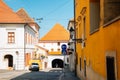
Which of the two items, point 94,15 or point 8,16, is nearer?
point 94,15

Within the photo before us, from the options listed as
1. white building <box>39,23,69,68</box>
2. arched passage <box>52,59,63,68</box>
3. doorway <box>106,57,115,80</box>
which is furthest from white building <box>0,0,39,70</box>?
doorway <box>106,57,115,80</box>

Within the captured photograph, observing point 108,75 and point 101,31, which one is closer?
point 108,75

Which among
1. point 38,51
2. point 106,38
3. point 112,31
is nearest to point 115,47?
point 112,31

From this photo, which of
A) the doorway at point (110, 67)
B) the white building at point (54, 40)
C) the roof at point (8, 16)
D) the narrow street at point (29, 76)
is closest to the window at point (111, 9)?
the doorway at point (110, 67)

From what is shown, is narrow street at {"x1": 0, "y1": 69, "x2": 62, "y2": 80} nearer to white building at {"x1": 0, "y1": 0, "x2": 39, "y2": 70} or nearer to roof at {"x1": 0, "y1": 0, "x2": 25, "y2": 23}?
white building at {"x1": 0, "y1": 0, "x2": 39, "y2": 70}

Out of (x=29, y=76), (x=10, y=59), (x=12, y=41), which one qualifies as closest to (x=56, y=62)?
(x=10, y=59)

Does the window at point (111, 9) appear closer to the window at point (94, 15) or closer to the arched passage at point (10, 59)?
the window at point (94, 15)

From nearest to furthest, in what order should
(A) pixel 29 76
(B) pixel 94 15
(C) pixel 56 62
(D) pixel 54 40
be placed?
1. (B) pixel 94 15
2. (A) pixel 29 76
3. (C) pixel 56 62
4. (D) pixel 54 40

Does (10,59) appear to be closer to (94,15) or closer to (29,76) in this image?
(29,76)

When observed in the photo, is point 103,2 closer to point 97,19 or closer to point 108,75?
point 108,75

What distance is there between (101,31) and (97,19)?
13.8 feet

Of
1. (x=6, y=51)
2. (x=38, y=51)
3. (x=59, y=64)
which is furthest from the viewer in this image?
(x=59, y=64)

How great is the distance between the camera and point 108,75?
38.9 feet

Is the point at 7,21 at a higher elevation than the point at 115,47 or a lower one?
higher
